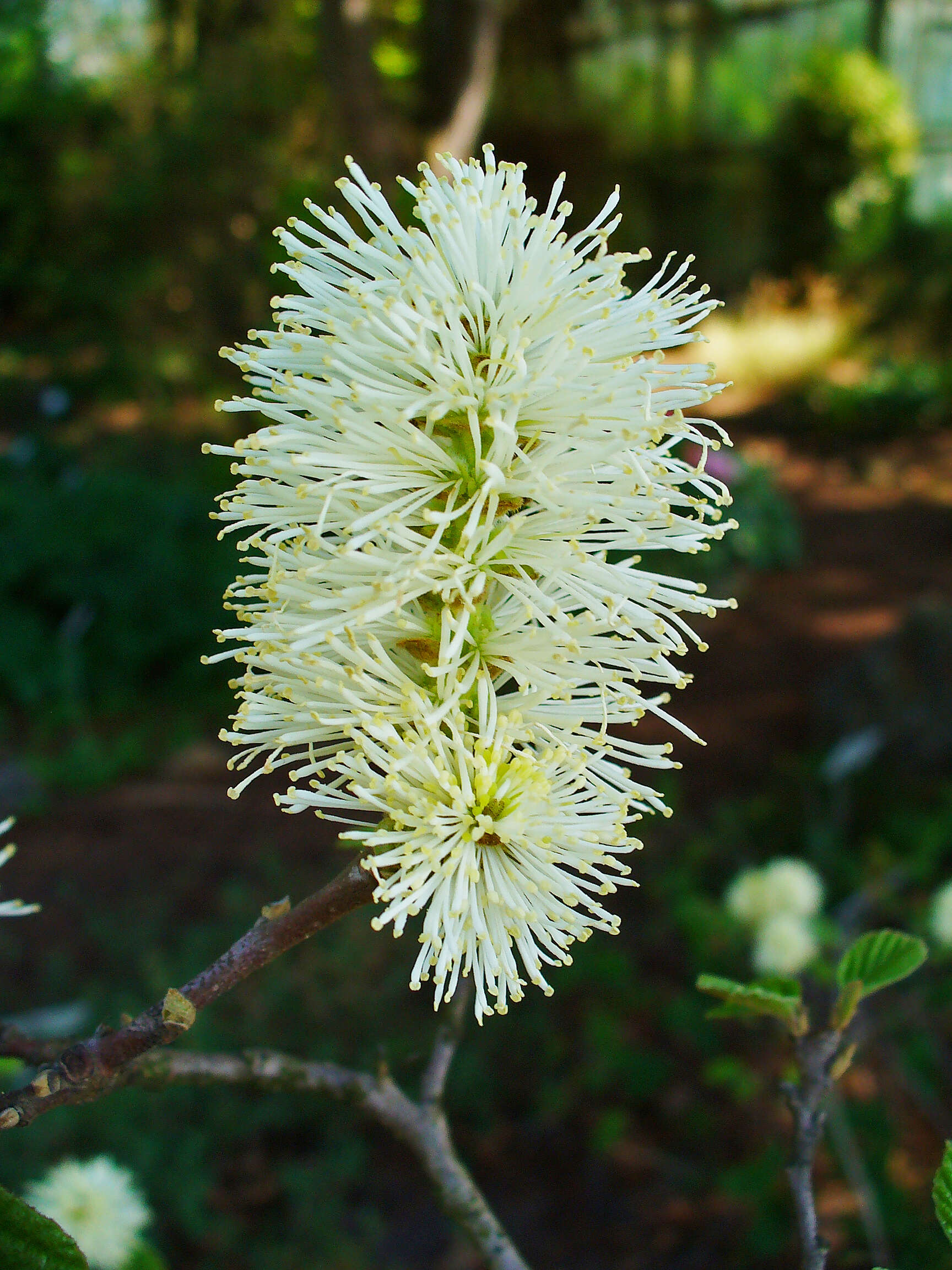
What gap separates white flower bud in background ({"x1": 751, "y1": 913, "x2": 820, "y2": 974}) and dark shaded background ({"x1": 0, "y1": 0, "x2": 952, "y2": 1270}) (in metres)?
0.25

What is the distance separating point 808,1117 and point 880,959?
138 mm

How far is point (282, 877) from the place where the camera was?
3.71 m

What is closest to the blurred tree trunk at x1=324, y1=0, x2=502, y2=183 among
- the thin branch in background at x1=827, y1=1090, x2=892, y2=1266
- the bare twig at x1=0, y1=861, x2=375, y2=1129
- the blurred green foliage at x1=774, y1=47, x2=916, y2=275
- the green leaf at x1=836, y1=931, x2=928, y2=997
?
the blurred green foliage at x1=774, y1=47, x2=916, y2=275

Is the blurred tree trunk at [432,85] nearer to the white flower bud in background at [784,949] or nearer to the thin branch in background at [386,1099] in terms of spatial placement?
the white flower bud in background at [784,949]

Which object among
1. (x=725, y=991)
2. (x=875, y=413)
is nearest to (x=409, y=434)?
(x=725, y=991)

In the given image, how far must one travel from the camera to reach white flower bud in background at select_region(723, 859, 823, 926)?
2.34 meters

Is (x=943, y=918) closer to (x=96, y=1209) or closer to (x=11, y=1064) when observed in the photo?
(x=96, y=1209)

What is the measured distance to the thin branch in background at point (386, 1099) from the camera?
83 centimetres

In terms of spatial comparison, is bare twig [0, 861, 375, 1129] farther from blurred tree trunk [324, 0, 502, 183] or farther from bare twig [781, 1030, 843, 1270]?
blurred tree trunk [324, 0, 502, 183]

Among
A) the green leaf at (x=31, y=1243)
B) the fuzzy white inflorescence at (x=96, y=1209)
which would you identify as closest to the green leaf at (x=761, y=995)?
the green leaf at (x=31, y=1243)

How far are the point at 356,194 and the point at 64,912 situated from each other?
350 cm

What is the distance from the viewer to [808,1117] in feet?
2.77

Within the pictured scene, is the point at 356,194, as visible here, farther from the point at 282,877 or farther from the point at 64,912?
the point at 64,912

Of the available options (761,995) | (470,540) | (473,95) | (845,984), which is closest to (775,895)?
(845,984)
